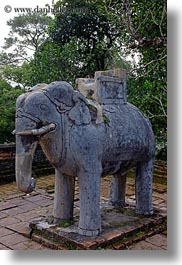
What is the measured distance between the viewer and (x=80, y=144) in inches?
120

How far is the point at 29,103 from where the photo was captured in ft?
9.44

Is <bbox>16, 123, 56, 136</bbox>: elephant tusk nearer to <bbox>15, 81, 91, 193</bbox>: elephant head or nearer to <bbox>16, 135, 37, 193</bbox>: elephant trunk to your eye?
<bbox>15, 81, 91, 193</bbox>: elephant head

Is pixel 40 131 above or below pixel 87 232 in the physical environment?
above

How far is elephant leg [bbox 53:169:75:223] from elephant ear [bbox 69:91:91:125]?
61 cm

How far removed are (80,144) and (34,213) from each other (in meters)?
1.53

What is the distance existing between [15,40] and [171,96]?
4.89 metres

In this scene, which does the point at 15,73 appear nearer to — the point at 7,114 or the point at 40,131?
the point at 7,114

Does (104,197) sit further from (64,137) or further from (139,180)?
(64,137)

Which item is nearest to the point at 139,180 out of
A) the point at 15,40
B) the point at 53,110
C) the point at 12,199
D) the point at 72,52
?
the point at 53,110

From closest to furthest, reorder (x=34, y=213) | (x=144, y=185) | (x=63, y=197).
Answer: (x=63, y=197) → (x=144, y=185) → (x=34, y=213)

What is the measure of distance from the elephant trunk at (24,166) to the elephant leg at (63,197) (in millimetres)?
529

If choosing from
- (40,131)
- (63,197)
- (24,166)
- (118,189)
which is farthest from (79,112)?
(118,189)

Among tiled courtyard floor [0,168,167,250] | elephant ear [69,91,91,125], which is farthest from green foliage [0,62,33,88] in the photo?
elephant ear [69,91,91,125]

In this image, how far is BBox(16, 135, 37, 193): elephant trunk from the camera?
2902 mm
